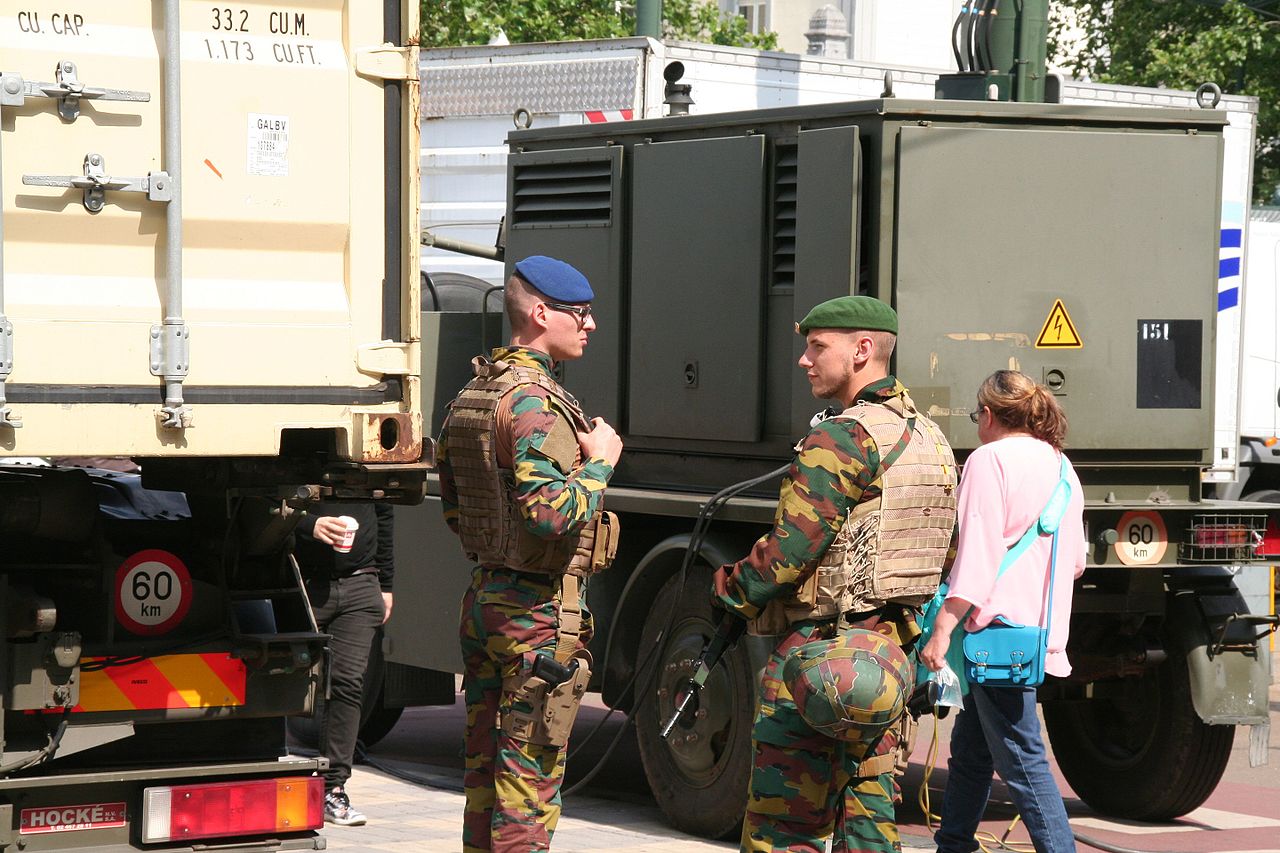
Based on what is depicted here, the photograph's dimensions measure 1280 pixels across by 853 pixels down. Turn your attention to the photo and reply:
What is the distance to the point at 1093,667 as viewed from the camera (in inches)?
335

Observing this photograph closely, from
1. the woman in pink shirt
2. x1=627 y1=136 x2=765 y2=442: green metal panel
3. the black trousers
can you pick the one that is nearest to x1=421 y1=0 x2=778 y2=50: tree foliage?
x1=627 y1=136 x2=765 y2=442: green metal panel

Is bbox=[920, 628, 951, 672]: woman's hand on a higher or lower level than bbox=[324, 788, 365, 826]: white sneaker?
higher

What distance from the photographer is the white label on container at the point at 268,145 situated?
5410mm

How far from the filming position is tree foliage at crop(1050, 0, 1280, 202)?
25.6 metres

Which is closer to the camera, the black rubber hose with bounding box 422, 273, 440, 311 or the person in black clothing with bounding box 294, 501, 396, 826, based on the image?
the person in black clothing with bounding box 294, 501, 396, 826

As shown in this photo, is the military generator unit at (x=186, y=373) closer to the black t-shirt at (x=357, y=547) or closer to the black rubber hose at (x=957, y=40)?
the black t-shirt at (x=357, y=547)

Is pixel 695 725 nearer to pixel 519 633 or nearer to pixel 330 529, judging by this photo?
pixel 330 529

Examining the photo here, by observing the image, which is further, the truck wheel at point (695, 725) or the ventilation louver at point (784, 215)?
the ventilation louver at point (784, 215)

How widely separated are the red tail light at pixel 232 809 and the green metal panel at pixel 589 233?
3550mm

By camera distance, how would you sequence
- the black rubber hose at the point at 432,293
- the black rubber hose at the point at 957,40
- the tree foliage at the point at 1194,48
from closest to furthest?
the black rubber hose at the point at 432,293
the black rubber hose at the point at 957,40
the tree foliage at the point at 1194,48

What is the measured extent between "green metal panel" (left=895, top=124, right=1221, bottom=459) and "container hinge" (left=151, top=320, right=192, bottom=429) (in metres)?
3.34

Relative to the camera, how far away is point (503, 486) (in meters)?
5.90

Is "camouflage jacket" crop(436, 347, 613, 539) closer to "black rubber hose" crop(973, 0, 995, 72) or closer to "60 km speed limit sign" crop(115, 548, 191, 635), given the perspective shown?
"60 km speed limit sign" crop(115, 548, 191, 635)

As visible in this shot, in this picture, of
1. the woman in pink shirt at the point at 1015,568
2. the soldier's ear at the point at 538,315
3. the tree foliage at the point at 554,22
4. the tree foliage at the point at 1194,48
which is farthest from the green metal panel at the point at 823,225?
the tree foliage at the point at 554,22
